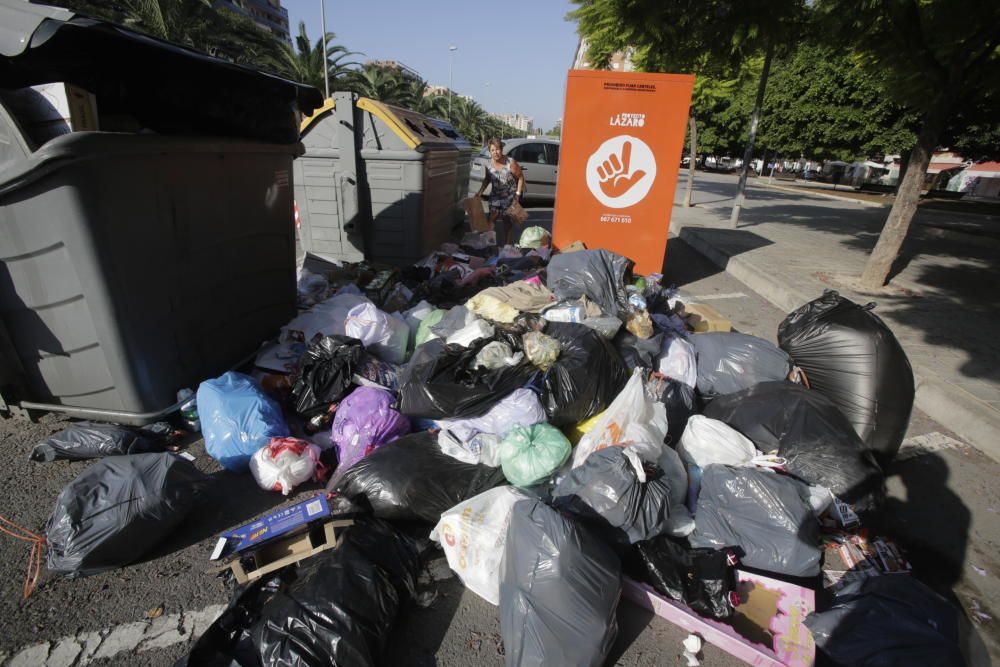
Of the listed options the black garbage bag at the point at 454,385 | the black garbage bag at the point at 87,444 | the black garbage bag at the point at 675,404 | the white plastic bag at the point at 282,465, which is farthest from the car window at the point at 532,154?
the black garbage bag at the point at 87,444

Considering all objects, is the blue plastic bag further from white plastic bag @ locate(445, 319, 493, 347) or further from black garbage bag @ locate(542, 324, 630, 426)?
black garbage bag @ locate(542, 324, 630, 426)

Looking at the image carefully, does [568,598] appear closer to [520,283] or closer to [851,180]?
[520,283]

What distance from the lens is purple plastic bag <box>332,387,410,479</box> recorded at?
8.09ft

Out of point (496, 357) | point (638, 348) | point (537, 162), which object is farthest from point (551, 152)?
point (496, 357)

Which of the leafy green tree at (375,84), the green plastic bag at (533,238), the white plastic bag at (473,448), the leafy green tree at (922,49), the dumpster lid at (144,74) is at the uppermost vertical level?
Answer: the leafy green tree at (375,84)

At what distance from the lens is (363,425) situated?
98.4 inches

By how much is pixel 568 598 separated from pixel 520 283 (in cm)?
245

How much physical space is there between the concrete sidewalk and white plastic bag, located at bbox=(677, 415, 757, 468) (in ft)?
5.84

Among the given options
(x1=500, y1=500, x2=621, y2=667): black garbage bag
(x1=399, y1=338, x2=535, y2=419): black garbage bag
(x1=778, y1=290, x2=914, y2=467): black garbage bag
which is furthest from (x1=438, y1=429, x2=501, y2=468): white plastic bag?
(x1=778, y1=290, x2=914, y2=467): black garbage bag

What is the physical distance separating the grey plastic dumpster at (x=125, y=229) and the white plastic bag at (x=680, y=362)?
281cm

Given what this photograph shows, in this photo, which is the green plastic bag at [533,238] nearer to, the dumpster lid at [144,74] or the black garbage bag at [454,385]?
the dumpster lid at [144,74]

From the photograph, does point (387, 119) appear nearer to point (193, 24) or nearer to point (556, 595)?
point (556, 595)

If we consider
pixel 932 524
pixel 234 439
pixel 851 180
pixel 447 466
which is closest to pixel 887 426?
pixel 932 524

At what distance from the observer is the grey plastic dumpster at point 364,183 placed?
509 centimetres
